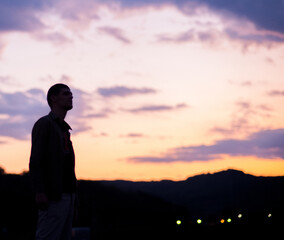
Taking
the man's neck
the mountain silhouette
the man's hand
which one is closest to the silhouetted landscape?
the mountain silhouette

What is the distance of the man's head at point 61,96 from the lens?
13.6ft

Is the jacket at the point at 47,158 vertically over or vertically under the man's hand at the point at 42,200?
over

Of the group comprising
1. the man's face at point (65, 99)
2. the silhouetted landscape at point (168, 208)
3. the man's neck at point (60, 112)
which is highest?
the man's face at point (65, 99)

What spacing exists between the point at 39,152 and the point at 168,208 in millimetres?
37393

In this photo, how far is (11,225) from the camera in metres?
24.9

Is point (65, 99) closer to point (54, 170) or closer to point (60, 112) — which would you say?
point (60, 112)

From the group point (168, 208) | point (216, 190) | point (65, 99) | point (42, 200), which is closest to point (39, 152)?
point (42, 200)

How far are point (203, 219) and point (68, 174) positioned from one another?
10.5 metres

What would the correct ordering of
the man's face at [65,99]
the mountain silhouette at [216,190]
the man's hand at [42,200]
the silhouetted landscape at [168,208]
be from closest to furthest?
the man's hand at [42,200] < the man's face at [65,99] < the silhouetted landscape at [168,208] < the mountain silhouette at [216,190]

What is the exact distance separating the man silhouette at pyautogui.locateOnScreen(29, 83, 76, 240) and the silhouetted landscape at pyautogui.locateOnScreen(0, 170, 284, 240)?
4.89 meters

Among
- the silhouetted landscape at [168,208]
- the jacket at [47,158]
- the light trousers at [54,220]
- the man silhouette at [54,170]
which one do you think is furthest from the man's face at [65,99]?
the silhouetted landscape at [168,208]

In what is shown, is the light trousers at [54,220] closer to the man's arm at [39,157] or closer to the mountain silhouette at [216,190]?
the man's arm at [39,157]

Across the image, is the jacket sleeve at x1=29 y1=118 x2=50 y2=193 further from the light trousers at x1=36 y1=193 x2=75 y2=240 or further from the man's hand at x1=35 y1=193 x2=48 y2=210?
the light trousers at x1=36 y1=193 x2=75 y2=240

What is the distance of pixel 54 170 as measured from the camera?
154 inches
